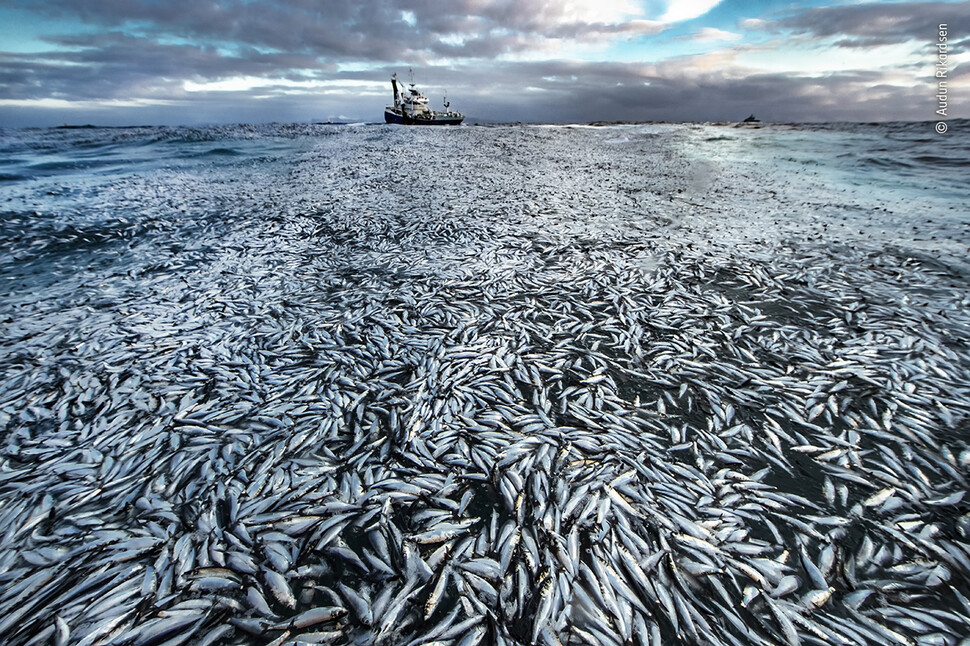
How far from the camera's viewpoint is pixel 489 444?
4.65m

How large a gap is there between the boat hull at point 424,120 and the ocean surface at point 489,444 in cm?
8724

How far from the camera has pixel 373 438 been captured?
480 cm

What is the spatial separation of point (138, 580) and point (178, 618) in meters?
0.60

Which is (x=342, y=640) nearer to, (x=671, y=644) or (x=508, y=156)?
(x=671, y=644)

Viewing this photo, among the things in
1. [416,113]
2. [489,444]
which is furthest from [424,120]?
[489,444]

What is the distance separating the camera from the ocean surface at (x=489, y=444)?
3113mm

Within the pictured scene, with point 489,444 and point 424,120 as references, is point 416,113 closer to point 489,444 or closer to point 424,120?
point 424,120

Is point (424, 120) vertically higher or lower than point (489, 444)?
higher

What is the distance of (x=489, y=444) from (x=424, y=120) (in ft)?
314

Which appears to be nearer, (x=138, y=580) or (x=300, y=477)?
(x=138, y=580)

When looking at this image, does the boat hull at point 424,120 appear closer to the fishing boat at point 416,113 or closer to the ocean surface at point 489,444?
the fishing boat at point 416,113

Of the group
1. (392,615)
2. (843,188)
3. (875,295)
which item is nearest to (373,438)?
(392,615)

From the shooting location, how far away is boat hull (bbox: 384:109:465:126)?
8775 centimetres

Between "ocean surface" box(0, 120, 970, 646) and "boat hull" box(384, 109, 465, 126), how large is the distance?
286ft
